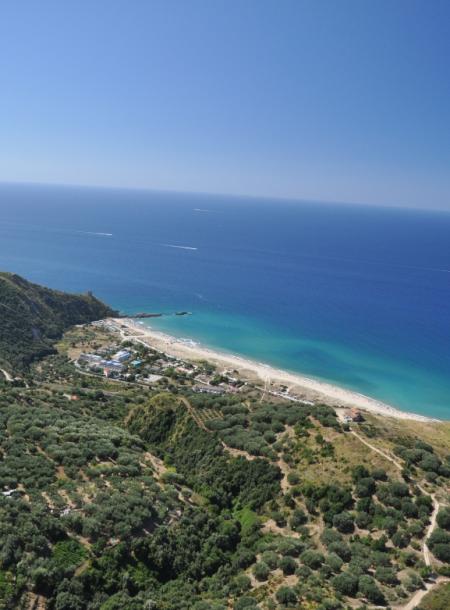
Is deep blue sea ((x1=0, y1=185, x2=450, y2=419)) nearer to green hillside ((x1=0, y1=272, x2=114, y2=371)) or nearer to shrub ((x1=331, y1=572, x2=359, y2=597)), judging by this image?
green hillside ((x1=0, y1=272, x2=114, y2=371))

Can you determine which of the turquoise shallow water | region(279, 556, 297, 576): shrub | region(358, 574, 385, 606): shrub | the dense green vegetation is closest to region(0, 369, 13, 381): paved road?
the dense green vegetation

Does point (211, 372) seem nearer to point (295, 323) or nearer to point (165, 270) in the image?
point (295, 323)

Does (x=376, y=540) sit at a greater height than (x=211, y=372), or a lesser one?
greater

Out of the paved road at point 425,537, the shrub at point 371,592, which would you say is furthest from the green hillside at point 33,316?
the shrub at point 371,592

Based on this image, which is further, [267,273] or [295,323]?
[267,273]

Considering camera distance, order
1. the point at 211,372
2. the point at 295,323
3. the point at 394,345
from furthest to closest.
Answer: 1. the point at 295,323
2. the point at 394,345
3. the point at 211,372

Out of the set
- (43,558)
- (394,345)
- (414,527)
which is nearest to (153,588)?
(43,558)

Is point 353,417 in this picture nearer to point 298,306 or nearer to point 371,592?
point 371,592
